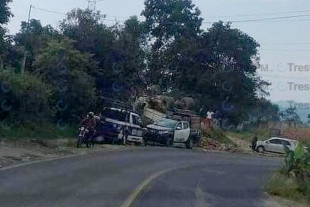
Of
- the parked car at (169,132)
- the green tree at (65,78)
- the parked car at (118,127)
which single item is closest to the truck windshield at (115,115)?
the parked car at (118,127)

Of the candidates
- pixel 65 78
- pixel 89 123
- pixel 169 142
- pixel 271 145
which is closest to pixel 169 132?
pixel 169 142

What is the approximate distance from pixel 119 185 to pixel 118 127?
16.2 m

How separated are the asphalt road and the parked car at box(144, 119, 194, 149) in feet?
41.5

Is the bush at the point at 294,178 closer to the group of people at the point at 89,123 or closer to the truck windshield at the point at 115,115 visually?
the group of people at the point at 89,123

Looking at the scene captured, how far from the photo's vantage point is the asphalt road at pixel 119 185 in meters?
10.6

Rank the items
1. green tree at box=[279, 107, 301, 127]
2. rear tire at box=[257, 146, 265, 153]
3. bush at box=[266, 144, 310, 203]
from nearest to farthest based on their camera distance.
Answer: bush at box=[266, 144, 310, 203]
rear tire at box=[257, 146, 265, 153]
green tree at box=[279, 107, 301, 127]

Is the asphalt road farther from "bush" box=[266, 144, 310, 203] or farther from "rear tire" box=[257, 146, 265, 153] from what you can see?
"rear tire" box=[257, 146, 265, 153]

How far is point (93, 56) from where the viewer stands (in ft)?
115

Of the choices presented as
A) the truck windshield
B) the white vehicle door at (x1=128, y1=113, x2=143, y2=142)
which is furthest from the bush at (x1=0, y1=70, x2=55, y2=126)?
the white vehicle door at (x1=128, y1=113, x2=143, y2=142)

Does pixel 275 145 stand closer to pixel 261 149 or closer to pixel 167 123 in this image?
pixel 261 149

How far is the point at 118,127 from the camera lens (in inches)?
1161

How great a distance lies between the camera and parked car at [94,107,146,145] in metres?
28.7

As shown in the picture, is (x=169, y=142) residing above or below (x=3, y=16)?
below

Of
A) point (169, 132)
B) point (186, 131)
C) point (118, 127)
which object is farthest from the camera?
point (186, 131)
